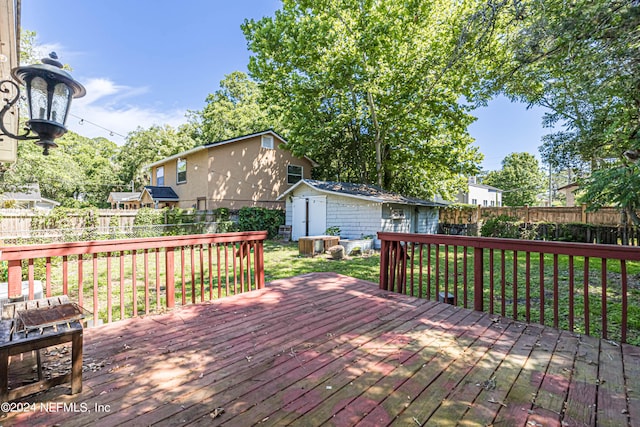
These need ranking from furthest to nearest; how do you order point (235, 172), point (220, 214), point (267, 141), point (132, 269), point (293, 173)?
point (293, 173) → point (267, 141) → point (235, 172) → point (220, 214) → point (132, 269)

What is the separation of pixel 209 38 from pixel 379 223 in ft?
36.5

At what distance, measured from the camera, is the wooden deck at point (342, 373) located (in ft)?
5.69

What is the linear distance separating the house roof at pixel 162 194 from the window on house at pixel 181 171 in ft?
2.80

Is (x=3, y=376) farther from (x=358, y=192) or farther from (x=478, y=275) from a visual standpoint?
(x=358, y=192)

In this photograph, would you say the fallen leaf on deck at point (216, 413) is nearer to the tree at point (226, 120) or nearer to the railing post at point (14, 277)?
the railing post at point (14, 277)

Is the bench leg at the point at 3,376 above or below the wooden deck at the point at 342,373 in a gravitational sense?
above

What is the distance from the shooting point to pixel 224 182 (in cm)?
1579

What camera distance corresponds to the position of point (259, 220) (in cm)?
1472

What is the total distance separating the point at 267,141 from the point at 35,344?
1613 centimetres

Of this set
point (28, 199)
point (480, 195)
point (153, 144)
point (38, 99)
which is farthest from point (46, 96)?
point (480, 195)

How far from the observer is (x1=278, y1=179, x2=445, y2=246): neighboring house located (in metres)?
12.2

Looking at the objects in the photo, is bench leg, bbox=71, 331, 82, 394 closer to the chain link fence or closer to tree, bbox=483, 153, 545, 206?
the chain link fence

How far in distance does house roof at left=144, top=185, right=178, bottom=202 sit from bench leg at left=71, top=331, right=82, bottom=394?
16959 mm

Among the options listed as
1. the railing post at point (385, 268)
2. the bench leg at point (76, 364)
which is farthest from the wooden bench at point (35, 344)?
the railing post at point (385, 268)
